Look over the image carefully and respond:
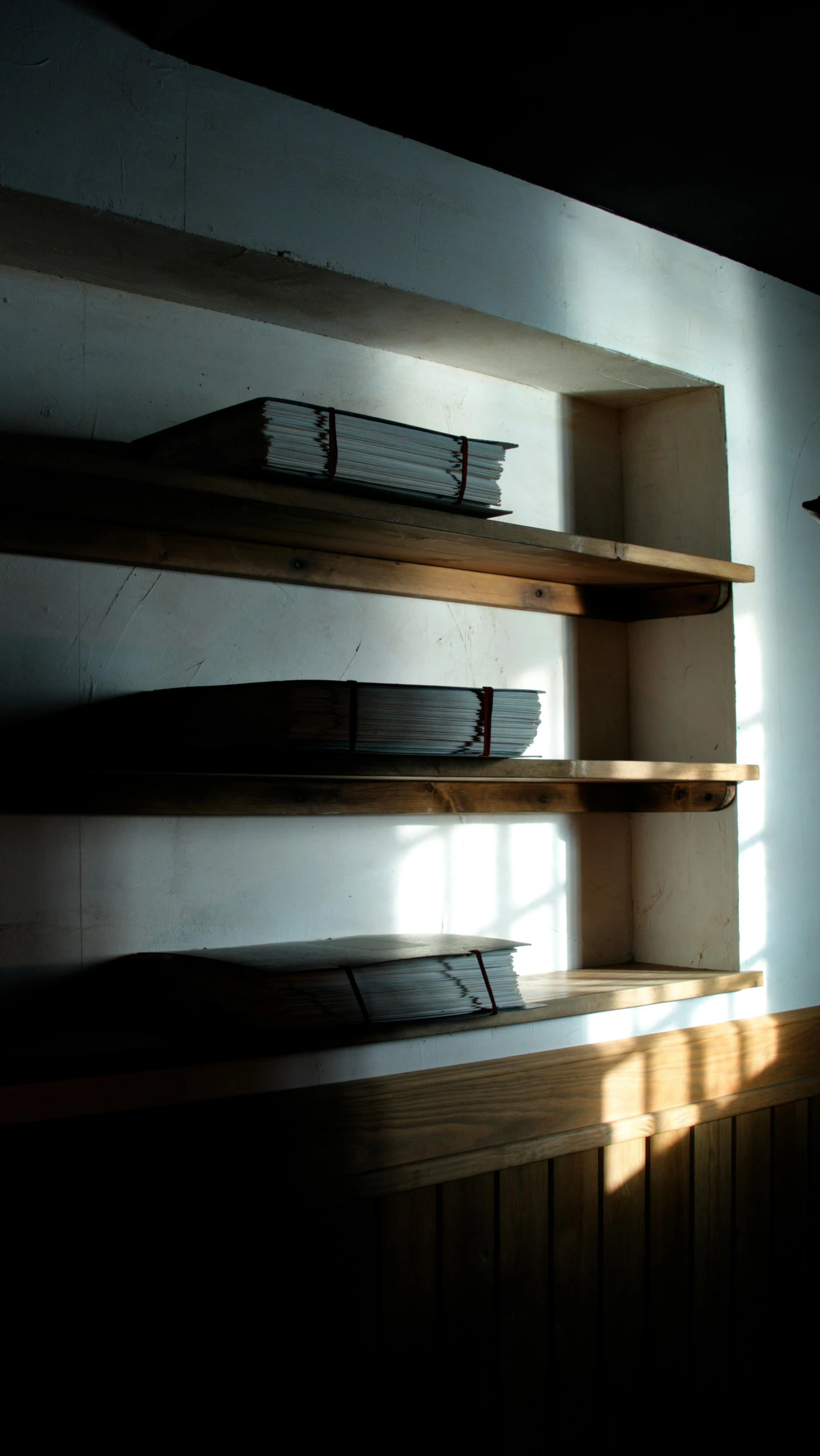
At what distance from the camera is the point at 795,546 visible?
275 centimetres

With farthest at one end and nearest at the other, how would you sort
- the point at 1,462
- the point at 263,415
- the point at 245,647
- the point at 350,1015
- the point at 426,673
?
the point at 426,673 < the point at 245,647 < the point at 350,1015 < the point at 263,415 < the point at 1,462

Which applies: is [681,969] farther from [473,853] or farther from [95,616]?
[95,616]

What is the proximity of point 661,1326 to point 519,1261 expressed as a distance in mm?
439

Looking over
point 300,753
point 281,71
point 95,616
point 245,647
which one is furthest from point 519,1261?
point 281,71

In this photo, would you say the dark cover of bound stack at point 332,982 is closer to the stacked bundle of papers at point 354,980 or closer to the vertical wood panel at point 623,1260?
the stacked bundle of papers at point 354,980

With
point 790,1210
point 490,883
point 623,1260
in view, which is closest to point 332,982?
point 490,883

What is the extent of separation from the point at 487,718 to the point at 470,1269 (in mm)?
964

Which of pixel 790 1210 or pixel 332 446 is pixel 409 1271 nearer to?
pixel 790 1210

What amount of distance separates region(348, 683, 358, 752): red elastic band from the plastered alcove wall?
98 cm

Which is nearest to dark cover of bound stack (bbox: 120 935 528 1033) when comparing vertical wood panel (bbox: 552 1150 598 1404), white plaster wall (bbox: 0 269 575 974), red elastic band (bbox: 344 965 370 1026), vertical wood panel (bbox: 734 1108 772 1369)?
red elastic band (bbox: 344 965 370 1026)

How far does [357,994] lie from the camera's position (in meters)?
1.83

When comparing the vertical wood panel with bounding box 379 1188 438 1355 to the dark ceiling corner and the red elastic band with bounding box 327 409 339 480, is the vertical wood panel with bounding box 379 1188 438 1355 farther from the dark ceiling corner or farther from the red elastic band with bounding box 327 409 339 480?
the dark ceiling corner

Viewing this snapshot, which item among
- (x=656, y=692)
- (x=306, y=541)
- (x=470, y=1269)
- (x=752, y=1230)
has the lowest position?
(x=752, y=1230)

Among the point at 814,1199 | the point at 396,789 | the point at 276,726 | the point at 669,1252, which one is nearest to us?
the point at 276,726
